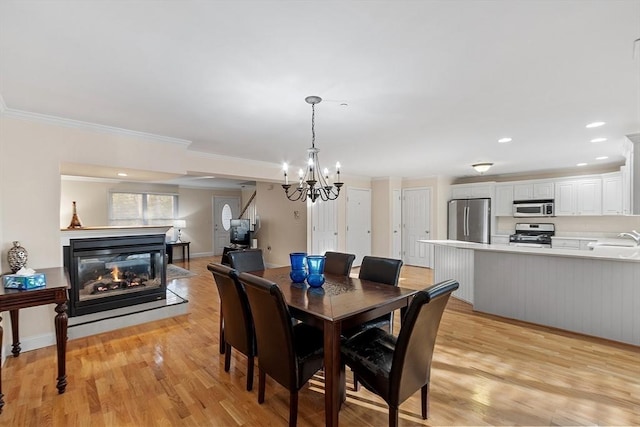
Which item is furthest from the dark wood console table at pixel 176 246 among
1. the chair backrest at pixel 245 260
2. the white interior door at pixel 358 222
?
the chair backrest at pixel 245 260

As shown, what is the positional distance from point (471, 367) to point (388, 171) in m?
4.60

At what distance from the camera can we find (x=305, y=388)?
7.77 ft

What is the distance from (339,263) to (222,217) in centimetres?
730

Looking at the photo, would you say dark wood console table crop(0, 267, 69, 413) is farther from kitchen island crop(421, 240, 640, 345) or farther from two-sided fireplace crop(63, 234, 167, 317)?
kitchen island crop(421, 240, 640, 345)

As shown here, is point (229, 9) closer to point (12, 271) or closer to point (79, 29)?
point (79, 29)

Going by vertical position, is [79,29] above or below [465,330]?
above

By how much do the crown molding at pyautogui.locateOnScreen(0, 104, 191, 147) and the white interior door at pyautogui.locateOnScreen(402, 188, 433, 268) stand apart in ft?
18.3

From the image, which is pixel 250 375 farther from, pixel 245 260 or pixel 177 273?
pixel 177 273

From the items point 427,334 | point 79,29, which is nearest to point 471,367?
point 427,334

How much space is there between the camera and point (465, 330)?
3.49m

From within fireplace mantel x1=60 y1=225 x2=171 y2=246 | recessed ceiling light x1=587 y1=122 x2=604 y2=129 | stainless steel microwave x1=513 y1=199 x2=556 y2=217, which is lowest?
fireplace mantel x1=60 y1=225 x2=171 y2=246

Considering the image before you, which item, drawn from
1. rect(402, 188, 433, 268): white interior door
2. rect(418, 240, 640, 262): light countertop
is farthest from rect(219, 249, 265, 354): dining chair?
rect(402, 188, 433, 268): white interior door

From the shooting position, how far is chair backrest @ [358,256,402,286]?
2847mm

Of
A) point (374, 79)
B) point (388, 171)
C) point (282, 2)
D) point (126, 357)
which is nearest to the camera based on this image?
point (282, 2)
